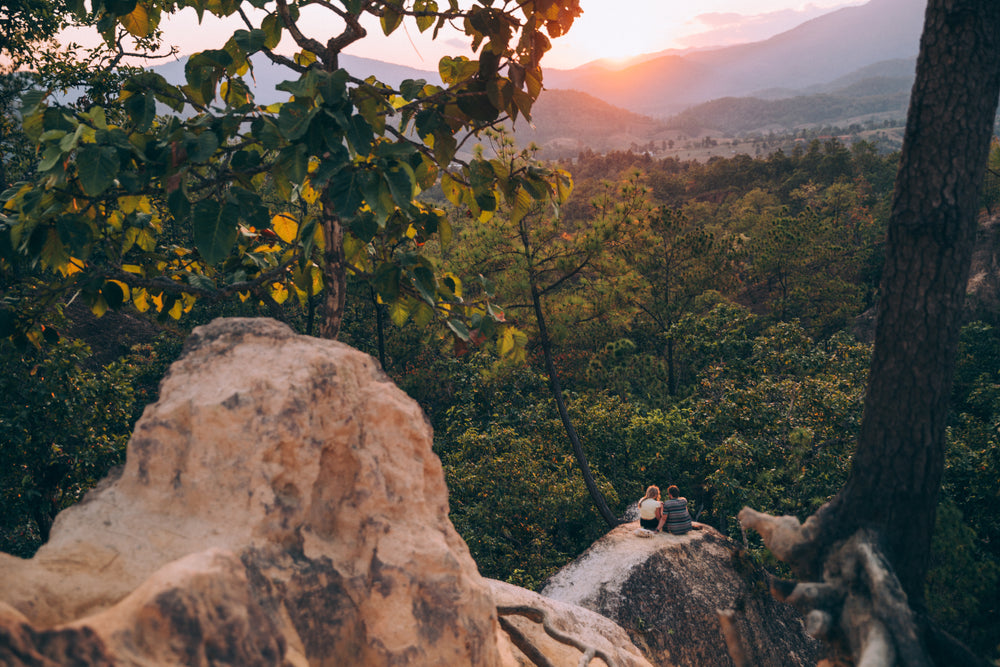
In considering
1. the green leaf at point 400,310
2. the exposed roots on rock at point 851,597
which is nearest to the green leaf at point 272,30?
the green leaf at point 400,310

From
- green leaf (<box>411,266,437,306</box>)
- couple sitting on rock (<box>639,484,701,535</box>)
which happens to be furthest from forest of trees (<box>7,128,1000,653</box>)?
couple sitting on rock (<box>639,484,701,535</box>)

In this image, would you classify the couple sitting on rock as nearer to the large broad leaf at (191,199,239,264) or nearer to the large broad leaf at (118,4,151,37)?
the large broad leaf at (191,199,239,264)

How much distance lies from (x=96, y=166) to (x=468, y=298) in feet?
38.7

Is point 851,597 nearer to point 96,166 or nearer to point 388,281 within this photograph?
point 388,281

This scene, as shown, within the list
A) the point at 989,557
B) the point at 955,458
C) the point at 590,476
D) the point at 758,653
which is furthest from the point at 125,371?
the point at 955,458

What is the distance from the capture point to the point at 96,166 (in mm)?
3150

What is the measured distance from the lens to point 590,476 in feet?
39.7

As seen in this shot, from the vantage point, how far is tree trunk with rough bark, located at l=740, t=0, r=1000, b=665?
3.69 meters

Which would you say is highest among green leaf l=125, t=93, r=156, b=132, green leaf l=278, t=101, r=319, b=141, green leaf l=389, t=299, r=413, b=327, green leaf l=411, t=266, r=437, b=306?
green leaf l=125, t=93, r=156, b=132

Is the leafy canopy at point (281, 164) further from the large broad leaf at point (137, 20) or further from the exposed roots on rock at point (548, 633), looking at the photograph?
the exposed roots on rock at point (548, 633)

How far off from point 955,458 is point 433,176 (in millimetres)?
8685

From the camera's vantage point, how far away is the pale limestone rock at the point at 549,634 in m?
5.17

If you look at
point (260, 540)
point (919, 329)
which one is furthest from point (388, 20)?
point (919, 329)

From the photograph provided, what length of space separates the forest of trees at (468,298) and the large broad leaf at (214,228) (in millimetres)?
16
